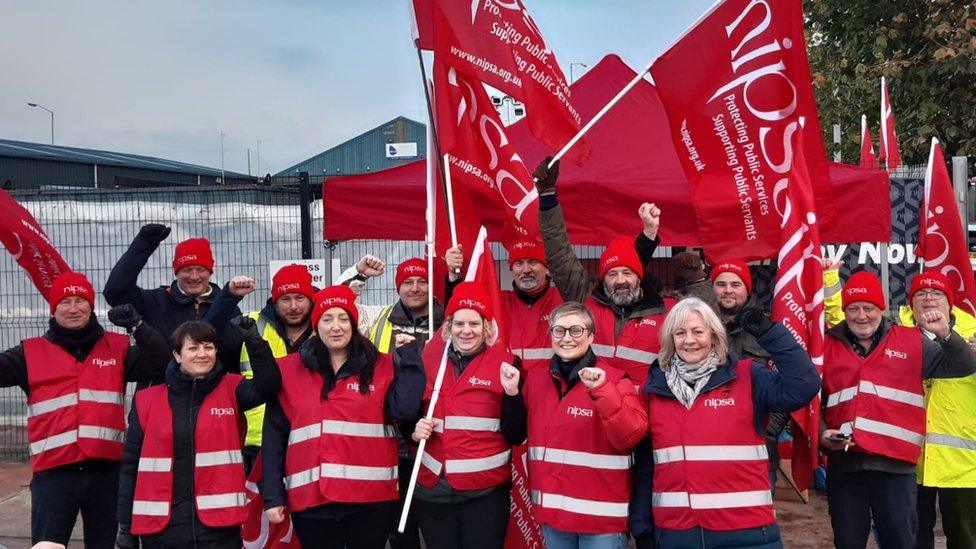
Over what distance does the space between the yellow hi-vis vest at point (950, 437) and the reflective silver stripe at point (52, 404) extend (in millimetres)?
4657

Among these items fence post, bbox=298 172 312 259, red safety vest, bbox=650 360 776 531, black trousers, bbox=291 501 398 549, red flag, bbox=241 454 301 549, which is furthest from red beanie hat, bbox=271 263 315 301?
fence post, bbox=298 172 312 259

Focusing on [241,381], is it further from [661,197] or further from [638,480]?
[661,197]

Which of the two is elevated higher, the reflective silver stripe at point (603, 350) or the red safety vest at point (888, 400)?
the reflective silver stripe at point (603, 350)

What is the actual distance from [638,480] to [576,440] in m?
0.34

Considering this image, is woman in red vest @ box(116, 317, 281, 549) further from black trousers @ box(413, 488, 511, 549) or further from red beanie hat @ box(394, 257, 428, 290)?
red beanie hat @ box(394, 257, 428, 290)

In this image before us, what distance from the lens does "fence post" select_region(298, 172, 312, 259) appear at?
7598mm

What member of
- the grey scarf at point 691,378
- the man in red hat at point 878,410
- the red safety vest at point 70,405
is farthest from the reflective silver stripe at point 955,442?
the red safety vest at point 70,405

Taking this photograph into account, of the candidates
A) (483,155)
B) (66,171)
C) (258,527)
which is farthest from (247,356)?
(66,171)

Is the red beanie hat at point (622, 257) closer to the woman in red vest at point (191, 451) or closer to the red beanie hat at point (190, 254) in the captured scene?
the woman in red vest at point (191, 451)

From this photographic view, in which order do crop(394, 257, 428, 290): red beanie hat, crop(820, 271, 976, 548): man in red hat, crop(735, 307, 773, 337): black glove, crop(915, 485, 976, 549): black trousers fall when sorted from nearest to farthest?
crop(735, 307, 773, 337): black glove
crop(820, 271, 976, 548): man in red hat
crop(915, 485, 976, 549): black trousers
crop(394, 257, 428, 290): red beanie hat

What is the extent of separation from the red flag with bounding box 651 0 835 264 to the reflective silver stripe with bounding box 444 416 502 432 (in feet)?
5.45

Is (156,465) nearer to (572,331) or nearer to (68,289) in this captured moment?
(68,289)

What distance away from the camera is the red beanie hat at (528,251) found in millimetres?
4699

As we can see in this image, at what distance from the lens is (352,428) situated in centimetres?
381
